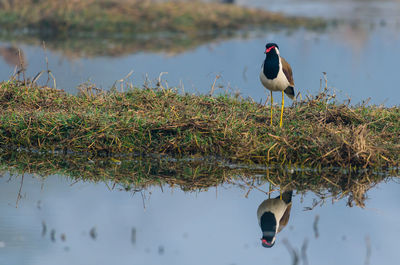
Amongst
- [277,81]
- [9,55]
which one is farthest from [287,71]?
[9,55]

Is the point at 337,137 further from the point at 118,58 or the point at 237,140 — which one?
the point at 118,58

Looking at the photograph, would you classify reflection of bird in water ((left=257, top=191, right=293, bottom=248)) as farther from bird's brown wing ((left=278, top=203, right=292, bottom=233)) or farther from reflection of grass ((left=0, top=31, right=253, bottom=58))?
reflection of grass ((left=0, top=31, right=253, bottom=58))

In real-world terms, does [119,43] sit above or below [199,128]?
above

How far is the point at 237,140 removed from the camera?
7781mm

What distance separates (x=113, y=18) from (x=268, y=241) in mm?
16721

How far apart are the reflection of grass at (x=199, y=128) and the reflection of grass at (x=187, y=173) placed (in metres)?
0.22

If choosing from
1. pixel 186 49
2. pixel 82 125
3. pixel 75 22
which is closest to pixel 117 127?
pixel 82 125

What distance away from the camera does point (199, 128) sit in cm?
785

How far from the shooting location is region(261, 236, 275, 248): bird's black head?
5141mm

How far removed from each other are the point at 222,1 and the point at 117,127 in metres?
20.1

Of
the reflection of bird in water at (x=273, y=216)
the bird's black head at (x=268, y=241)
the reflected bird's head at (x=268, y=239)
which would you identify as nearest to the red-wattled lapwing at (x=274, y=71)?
the reflection of bird in water at (x=273, y=216)

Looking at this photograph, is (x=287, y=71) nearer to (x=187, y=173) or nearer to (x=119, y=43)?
(x=187, y=173)

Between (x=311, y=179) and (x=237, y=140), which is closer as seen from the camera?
(x=311, y=179)

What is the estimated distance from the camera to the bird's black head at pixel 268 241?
5141mm
